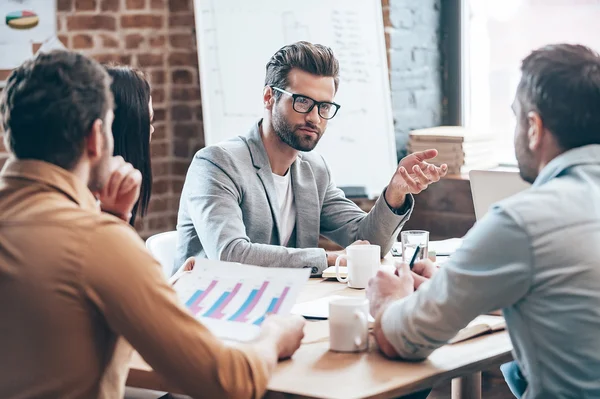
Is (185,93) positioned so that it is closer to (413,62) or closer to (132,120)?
(413,62)

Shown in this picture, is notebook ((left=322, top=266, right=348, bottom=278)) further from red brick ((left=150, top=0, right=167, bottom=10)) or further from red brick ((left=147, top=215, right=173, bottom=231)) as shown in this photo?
red brick ((left=150, top=0, right=167, bottom=10))

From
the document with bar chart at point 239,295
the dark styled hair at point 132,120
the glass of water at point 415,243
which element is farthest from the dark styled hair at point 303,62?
the document with bar chart at point 239,295

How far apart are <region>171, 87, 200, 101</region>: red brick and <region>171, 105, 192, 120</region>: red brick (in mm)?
36

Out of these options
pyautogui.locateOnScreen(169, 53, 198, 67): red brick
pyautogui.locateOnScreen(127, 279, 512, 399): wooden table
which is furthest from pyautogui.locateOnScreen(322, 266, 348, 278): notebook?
pyautogui.locateOnScreen(169, 53, 198, 67): red brick

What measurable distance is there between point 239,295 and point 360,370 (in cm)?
34

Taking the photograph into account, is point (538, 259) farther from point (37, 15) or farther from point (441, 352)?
point (37, 15)

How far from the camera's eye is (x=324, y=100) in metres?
2.68

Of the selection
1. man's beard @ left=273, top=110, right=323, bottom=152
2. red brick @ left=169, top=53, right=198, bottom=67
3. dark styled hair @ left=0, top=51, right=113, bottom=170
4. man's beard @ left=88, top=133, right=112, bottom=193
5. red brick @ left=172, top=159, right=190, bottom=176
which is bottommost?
red brick @ left=172, top=159, right=190, bottom=176

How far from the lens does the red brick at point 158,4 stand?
3655 mm

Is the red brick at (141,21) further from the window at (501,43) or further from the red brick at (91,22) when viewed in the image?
the window at (501,43)

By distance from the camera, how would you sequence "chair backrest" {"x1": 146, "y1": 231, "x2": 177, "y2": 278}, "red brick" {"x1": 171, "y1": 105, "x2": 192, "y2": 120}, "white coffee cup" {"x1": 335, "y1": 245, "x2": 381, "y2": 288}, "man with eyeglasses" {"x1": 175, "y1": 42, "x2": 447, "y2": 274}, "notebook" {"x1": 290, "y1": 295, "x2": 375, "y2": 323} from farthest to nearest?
1. "red brick" {"x1": 171, "y1": 105, "x2": 192, "y2": 120}
2. "chair backrest" {"x1": 146, "y1": 231, "x2": 177, "y2": 278}
3. "man with eyeglasses" {"x1": 175, "y1": 42, "x2": 447, "y2": 274}
4. "white coffee cup" {"x1": 335, "y1": 245, "x2": 381, "y2": 288}
5. "notebook" {"x1": 290, "y1": 295, "x2": 375, "y2": 323}

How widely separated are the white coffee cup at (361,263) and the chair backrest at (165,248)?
0.65 metres

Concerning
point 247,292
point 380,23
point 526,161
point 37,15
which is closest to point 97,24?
point 37,15

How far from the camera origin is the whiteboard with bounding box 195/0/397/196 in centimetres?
356
